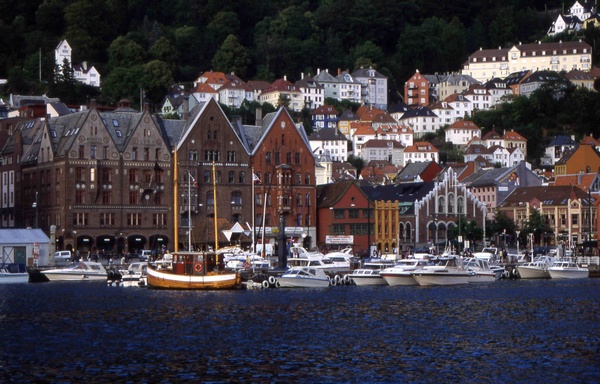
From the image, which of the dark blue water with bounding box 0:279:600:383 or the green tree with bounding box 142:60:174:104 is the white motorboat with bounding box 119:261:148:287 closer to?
the dark blue water with bounding box 0:279:600:383

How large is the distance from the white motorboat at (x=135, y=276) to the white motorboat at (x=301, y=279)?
1034 cm

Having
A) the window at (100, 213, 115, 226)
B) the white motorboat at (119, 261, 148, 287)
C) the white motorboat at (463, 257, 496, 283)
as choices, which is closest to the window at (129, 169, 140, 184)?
the window at (100, 213, 115, 226)

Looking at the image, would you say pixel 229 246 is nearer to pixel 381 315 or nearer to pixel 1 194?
pixel 1 194

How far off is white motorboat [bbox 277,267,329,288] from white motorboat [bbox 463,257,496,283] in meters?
13.0

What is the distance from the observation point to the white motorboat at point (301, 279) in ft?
296

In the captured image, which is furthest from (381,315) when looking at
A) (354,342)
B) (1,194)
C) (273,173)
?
(1,194)

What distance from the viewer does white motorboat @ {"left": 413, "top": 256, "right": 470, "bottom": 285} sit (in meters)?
93.6

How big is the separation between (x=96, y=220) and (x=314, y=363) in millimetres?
74561

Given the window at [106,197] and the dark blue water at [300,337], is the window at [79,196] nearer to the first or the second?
the window at [106,197]

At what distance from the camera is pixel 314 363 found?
46375 mm

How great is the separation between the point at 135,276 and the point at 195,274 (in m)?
12.1

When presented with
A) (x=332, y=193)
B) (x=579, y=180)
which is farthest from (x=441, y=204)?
(x=579, y=180)

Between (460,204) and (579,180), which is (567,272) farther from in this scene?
(579,180)

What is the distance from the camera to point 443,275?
93.8 meters
